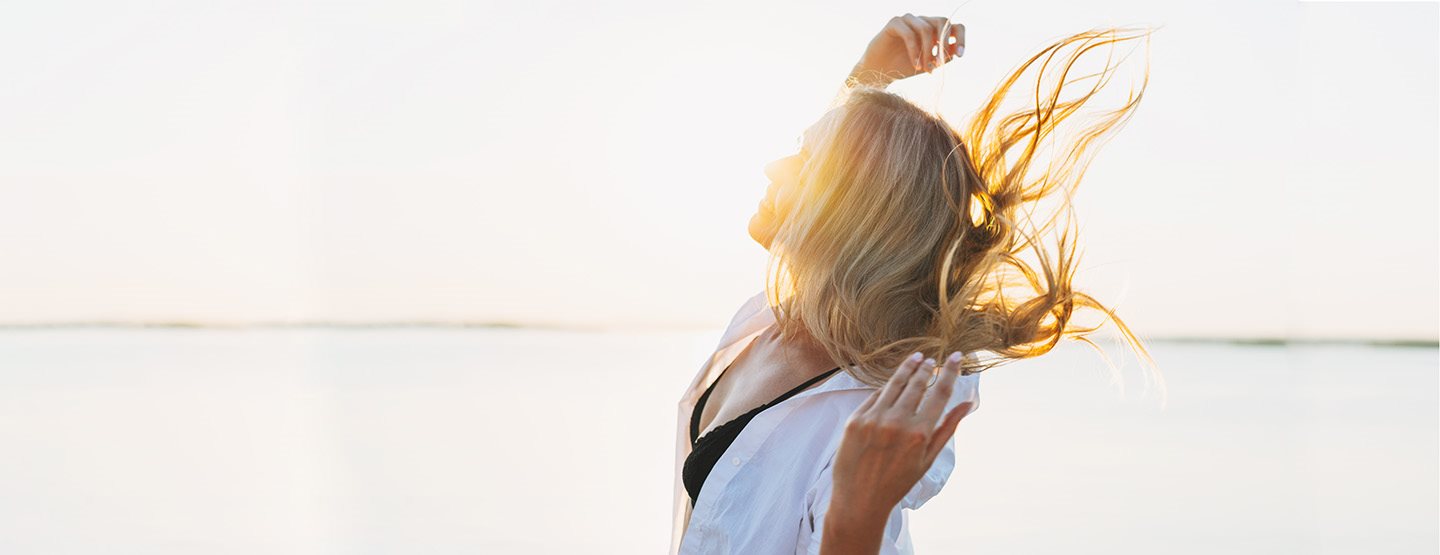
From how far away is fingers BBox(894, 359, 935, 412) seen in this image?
1.04m

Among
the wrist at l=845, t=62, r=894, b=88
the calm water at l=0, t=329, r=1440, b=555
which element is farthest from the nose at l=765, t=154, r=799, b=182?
the calm water at l=0, t=329, r=1440, b=555

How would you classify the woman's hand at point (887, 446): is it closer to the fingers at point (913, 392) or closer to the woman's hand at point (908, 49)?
the fingers at point (913, 392)

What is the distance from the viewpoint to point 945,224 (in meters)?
1.64

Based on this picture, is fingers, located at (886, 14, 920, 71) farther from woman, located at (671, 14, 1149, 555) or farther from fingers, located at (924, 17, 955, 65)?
woman, located at (671, 14, 1149, 555)

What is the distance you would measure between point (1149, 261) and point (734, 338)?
705 centimetres

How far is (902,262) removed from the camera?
5.30ft

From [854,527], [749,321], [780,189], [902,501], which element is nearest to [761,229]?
[780,189]

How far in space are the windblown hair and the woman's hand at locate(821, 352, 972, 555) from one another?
1.52 feet

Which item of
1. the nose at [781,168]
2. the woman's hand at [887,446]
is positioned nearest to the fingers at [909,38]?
the nose at [781,168]

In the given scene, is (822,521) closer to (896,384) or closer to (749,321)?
(896,384)

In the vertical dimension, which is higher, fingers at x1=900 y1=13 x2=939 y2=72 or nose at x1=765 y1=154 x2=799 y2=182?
fingers at x1=900 y1=13 x2=939 y2=72

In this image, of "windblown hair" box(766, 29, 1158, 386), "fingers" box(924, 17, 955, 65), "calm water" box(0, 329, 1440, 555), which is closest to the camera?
"windblown hair" box(766, 29, 1158, 386)

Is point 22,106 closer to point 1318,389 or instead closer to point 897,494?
point 1318,389

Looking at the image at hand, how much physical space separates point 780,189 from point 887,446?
769mm
